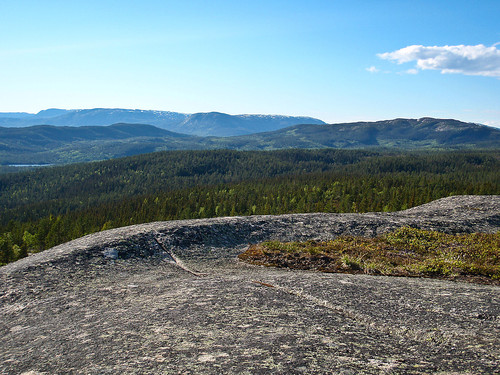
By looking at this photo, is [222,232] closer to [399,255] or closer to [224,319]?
[399,255]

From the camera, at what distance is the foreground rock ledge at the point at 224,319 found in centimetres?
720

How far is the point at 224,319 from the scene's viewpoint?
31.4 feet

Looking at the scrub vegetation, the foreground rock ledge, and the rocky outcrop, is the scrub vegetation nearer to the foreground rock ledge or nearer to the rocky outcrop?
the foreground rock ledge

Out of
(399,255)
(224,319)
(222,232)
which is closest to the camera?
(224,319)

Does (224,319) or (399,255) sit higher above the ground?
(224,319)

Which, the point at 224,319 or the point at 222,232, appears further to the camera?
the point at 222,232

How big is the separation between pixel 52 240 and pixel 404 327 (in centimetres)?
10745

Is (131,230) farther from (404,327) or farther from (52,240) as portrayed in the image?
(52,240)

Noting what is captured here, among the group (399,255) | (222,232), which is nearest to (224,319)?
(399,255)

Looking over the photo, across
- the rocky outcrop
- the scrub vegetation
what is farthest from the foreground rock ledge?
the scrub vegetation

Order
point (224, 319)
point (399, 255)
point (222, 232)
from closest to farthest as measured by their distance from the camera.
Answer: point (224, 319) < point (399, 255) < point (222, 232)

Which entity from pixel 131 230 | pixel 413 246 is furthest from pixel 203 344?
pixel 413 246

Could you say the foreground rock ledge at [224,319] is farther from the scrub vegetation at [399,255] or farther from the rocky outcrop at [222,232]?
the scrub vegetation at [399,255]

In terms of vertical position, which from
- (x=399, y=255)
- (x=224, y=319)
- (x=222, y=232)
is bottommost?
(x=222, y=232)
